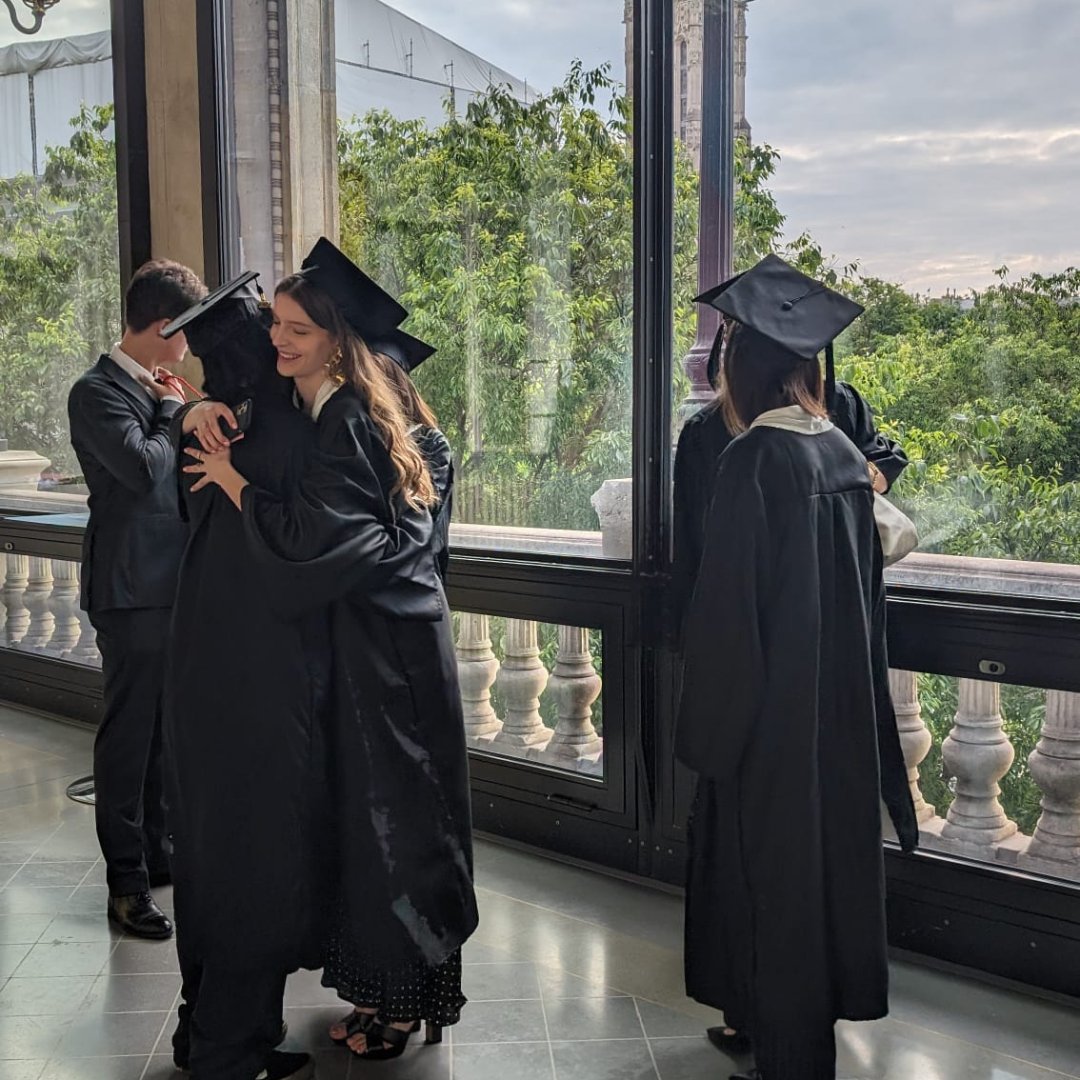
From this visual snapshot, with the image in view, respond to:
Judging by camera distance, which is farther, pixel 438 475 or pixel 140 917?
pixel 140 917

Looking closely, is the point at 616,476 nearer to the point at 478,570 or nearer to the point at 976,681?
the point at 478,570

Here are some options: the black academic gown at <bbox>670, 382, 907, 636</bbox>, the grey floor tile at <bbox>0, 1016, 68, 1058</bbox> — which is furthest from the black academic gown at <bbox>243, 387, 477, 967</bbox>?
the grey floor tile at <bbox>0, 1016, 68, 1058</bbox>

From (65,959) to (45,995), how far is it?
0.67 feet

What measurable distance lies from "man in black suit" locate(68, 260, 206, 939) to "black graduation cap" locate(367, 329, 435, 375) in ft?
3.29

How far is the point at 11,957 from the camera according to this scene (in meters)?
3.35

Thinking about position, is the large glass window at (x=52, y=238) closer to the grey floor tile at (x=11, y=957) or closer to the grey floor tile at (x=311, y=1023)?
the grey floor tile at (x=11, y=957)

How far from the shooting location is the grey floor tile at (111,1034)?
9.39ft

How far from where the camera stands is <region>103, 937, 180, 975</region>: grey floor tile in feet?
10.7

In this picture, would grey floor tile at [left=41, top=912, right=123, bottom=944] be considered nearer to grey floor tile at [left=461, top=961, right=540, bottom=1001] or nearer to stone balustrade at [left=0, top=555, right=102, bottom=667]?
grey floor tile at [left=461, top=961, right=540, bottom=1001]

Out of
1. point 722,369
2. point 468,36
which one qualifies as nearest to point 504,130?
point 468,36

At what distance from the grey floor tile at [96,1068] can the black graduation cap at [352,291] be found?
1657 mm

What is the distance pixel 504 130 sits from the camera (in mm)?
4078

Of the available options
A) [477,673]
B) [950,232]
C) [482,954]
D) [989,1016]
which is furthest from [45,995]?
[950,232]

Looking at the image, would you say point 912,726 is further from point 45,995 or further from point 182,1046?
point 45,995
